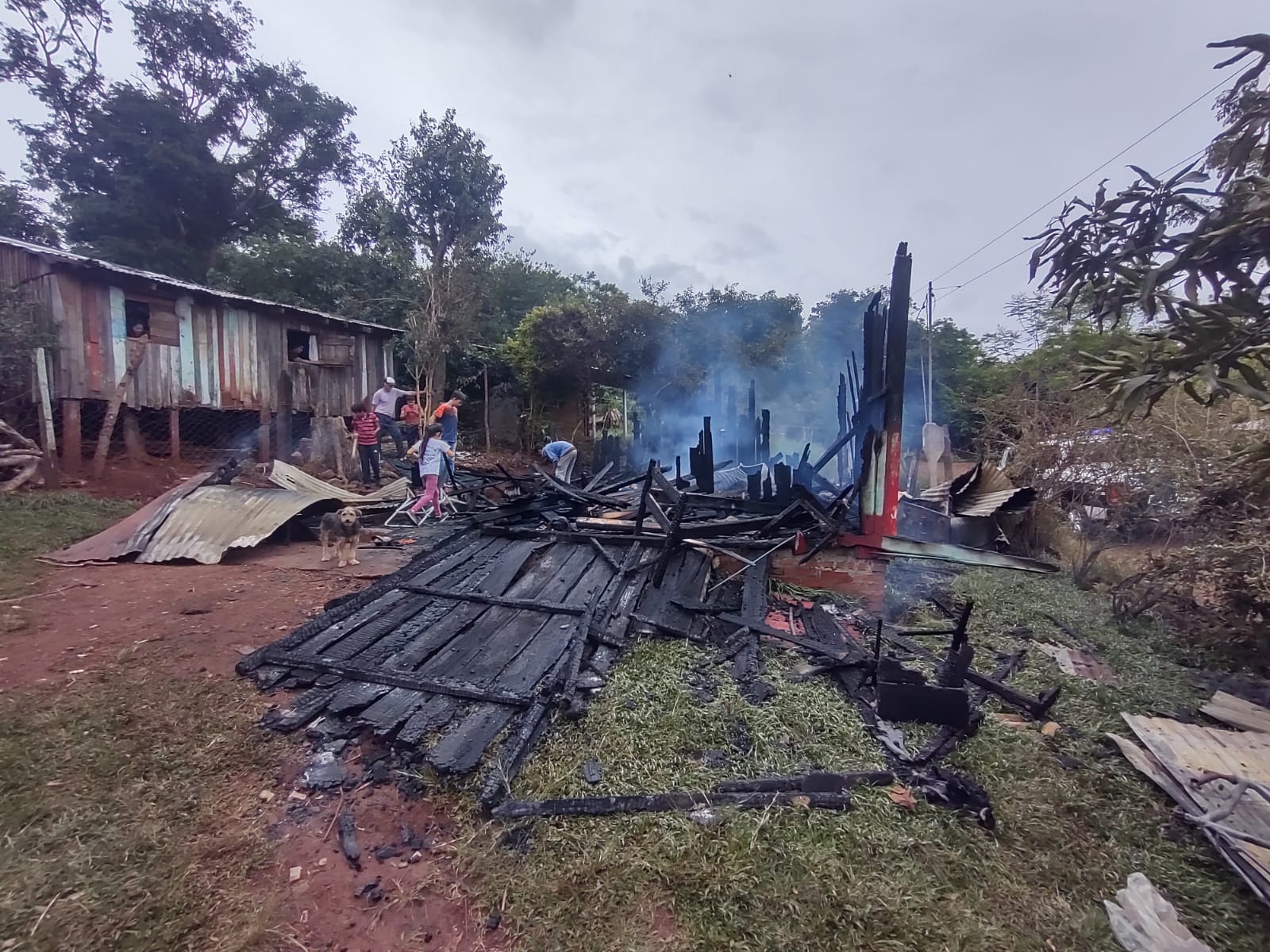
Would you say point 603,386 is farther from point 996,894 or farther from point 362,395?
point 996,894

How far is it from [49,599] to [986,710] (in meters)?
6.99

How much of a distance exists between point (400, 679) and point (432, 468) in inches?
194

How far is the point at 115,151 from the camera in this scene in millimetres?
17453

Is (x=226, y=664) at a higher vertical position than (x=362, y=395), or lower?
lower

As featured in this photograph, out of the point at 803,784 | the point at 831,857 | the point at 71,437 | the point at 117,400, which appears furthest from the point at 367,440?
the point at 831,857

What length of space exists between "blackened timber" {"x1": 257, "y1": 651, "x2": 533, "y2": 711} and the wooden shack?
8.34 meters

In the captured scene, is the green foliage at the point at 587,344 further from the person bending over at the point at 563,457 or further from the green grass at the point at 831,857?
the green grass at the point at 831,857

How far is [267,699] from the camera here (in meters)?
3.52

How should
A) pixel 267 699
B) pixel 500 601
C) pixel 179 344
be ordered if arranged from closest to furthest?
pixel 267 699, pixel 500 601, pixel 179 344

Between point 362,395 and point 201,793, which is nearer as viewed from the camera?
point 201,793

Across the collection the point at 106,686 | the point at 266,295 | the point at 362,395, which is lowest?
the point at 106,686

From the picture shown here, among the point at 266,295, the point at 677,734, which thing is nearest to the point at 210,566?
the point at 677,734

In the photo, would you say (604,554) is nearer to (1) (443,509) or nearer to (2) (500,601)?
(2) (500,601)

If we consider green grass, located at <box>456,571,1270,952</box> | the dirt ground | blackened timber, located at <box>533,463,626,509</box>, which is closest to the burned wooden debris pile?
green grass, located at <box>456,571,1270,952</box>
